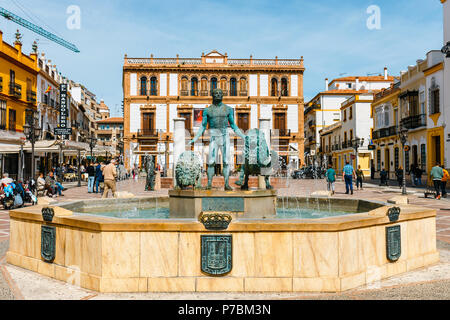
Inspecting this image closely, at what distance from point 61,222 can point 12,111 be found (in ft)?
85.3

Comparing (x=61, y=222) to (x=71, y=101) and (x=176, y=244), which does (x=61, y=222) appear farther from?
(x=71, y=101)

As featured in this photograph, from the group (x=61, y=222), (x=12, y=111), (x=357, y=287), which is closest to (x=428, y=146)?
(x=357, y=287)

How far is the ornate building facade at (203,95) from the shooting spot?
140 feet

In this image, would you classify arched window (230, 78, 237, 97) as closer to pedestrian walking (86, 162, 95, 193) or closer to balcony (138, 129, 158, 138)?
balcony (138, 129, 158, 138)

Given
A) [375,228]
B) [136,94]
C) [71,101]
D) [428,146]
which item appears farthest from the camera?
[71,101]

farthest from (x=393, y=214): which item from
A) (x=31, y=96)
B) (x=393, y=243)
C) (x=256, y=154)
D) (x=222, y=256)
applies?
(x=31, y=96)

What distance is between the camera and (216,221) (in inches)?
161

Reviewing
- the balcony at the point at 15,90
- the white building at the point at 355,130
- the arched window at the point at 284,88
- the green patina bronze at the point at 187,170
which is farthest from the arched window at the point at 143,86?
the green patina bronze at the point at 187,170

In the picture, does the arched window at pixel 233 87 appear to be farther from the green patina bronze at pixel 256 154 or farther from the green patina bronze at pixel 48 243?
the green patina bronze at pixel 48 243

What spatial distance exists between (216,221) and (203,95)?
131 feet

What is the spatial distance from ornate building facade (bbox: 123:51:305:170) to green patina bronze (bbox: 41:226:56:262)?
37437 millimetres

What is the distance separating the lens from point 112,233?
4.12m

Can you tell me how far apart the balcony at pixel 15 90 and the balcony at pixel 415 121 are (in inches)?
1089

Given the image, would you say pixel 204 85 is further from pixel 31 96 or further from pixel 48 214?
pixel 48 214
